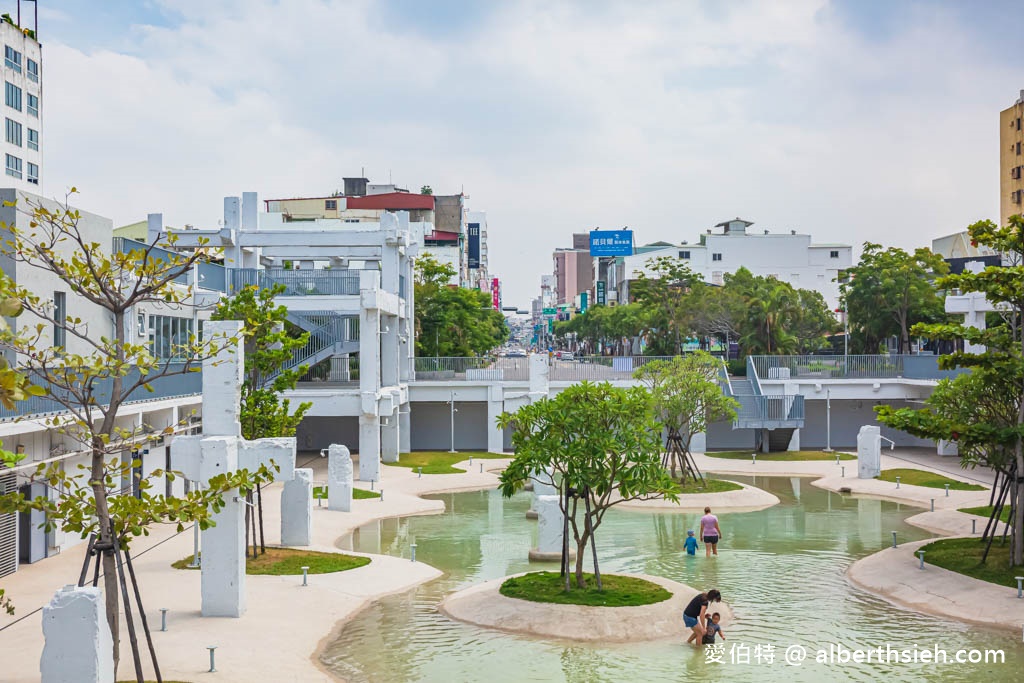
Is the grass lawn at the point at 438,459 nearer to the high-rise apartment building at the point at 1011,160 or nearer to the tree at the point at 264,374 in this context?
the tree at the point at 264,374

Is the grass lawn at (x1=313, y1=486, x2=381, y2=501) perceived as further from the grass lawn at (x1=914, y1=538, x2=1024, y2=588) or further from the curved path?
the grass lawn at (x1=914, y1=538, x2=1024, y2=588)

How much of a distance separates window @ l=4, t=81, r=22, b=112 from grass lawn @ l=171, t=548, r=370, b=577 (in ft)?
179

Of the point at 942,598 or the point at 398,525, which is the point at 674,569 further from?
the point at 398,525

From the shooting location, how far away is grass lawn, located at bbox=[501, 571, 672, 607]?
23250 millimetres

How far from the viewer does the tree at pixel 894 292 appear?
210ft

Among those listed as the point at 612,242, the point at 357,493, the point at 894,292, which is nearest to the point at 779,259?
the point at 612,242

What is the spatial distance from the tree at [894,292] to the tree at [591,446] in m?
43.2

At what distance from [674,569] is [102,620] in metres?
17.0

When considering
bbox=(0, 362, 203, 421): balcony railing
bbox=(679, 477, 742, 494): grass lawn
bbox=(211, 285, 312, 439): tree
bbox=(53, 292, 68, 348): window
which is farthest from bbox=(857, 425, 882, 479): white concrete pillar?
bbox=(53, 292, 68, 348): window

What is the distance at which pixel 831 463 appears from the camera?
54281mm

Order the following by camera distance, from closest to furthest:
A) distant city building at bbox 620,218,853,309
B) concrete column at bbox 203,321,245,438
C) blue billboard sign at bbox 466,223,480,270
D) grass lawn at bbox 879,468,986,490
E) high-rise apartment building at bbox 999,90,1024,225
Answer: concrete column at bbox 203,321,245,438 < grass lawn at bbox 879,468,986,490 < high-rise apartment building at bbox 999,90,1024,225 < distant city building at bbox 620,218,853,309 < blue billboard sign at bbox 466,223,480,270

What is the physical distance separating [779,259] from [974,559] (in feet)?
288

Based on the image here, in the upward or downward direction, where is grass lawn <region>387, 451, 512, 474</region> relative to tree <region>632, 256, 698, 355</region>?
downward

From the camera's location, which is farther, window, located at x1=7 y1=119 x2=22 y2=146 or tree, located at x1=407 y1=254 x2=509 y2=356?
window, located at x1=7 y1=119 x2=22 y2=146
